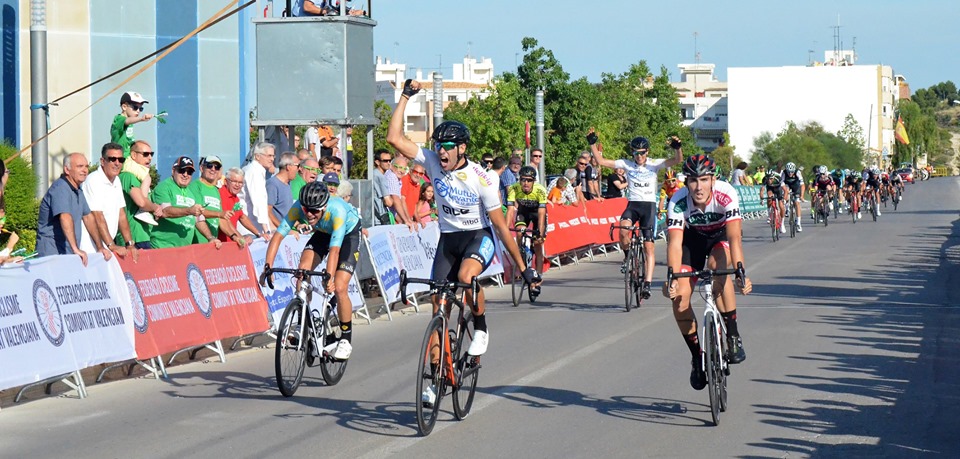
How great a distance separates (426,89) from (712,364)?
137 m

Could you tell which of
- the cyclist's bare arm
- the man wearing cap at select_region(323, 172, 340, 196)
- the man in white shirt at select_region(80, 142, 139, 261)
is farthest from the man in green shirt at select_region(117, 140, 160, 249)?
the cyclist's bare arm

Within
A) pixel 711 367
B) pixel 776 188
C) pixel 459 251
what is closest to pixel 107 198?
pixel 459 251

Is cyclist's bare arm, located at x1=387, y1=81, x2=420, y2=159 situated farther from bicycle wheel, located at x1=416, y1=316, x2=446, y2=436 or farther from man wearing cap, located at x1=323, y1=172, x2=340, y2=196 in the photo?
man wearing cap, located at x1=323, y1=172, x2=340, y2=196

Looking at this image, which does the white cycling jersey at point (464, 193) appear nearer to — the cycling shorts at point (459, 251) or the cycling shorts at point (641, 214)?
the cycling shorts at point (459, 251)

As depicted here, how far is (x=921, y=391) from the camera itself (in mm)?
10664

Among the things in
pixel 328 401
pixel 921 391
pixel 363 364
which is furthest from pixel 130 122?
pixel 921 391

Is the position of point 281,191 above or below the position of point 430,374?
above

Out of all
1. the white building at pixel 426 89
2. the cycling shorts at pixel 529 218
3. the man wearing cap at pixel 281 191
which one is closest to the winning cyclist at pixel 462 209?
the man wearing cap at pixel 281 191

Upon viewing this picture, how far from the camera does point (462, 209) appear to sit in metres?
9.63

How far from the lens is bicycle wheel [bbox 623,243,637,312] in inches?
675

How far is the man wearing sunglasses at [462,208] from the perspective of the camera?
952 centimetres

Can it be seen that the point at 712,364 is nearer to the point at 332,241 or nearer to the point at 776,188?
the point at 332,241

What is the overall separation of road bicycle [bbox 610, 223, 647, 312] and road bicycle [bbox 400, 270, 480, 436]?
7.71 metres

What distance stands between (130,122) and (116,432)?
6.28 metres
